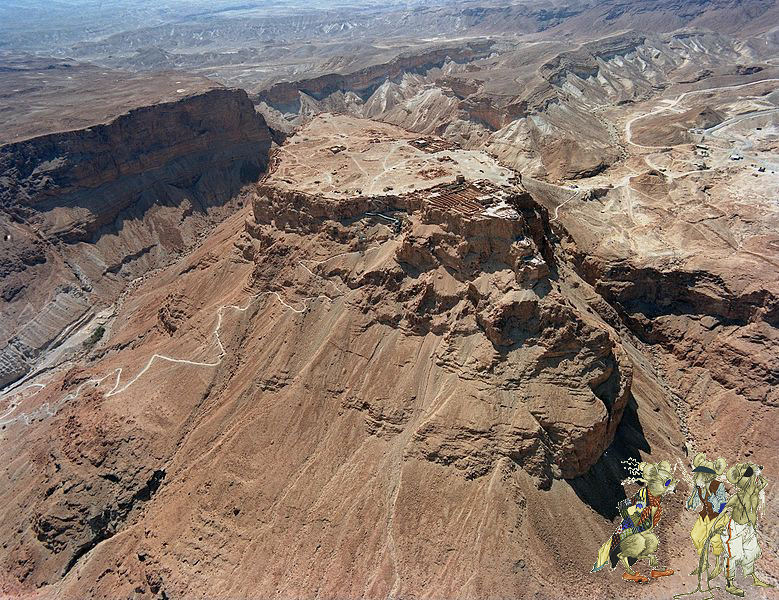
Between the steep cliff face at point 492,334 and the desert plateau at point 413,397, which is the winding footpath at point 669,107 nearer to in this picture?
the desert plateau at point 413,397

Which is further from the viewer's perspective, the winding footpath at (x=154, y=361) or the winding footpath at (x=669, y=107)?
the winding footpath at (x=669, y=107)

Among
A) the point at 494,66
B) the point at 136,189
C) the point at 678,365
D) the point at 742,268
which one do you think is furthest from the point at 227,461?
the point at 494,66

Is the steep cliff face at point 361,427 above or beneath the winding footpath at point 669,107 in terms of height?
above

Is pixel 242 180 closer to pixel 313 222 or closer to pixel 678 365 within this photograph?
pixel 313 222

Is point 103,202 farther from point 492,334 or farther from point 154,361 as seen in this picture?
point 492,334

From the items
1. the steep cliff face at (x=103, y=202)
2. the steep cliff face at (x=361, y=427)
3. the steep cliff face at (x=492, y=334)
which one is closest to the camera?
the steep cliff face at (x=361, y=427)

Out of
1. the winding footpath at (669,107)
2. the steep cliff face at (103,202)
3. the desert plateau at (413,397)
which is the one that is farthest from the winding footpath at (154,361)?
the winding footpath at (669,107)

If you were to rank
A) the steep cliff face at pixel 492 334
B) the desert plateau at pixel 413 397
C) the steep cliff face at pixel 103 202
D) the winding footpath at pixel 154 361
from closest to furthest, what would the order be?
1. the desert plateau at pixel 413 397
2. the steep cliff face at pixel 492 334
3. the winding footpath at pixel 154 361
4. the steep cliff face at pixel 103 202

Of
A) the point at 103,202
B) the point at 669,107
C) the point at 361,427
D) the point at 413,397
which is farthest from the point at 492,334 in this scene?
the point at 669,107

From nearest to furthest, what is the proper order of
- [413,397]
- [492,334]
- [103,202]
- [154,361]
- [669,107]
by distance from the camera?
1. [492,334]
2. [413,397]
3. [154,361]
4. [103,202]
5. [669,107]
